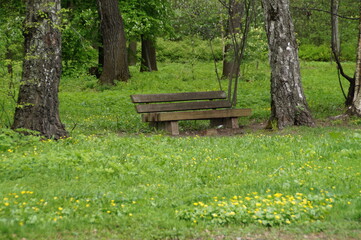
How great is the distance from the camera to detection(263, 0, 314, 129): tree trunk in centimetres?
1242

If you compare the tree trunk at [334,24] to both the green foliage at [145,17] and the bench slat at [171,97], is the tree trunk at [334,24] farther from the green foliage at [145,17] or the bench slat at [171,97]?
the green foliage at [145,17]

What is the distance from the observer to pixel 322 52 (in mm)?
43188

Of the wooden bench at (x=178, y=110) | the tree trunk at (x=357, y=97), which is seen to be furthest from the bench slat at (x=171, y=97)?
the tree trunk at (x=357, y=97)

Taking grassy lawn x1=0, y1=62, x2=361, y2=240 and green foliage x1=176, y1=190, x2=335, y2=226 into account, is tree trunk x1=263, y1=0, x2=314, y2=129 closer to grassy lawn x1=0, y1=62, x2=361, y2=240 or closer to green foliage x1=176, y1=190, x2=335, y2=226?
grassy lawn x1=0, y1=62, x2=361, y2=240

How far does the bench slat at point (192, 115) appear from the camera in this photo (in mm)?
12523

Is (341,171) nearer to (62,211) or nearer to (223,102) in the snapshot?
(62,211)

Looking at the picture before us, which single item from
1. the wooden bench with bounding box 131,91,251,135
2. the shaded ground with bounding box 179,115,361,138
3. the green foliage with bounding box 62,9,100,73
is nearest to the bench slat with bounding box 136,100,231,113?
the wooden bench with bounding box 131,91,251,135

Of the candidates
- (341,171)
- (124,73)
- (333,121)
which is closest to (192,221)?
(341,171)

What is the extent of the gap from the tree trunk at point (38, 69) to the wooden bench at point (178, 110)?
350 centimetres

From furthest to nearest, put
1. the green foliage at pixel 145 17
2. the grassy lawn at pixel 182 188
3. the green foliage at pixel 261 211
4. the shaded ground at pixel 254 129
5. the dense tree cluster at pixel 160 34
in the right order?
the green foliage at pixel 145 17, the shaded ground at pixel 254 129, the dense tree cluster at pixel 160 34, the green foliage at pixel 261 211, the grassy lawn at pixel 182 188

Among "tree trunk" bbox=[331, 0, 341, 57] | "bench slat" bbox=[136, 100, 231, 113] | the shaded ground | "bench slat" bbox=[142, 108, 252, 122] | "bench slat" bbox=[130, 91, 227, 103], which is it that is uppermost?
"tree trunk" bbox=[331, 0, 341, 57]

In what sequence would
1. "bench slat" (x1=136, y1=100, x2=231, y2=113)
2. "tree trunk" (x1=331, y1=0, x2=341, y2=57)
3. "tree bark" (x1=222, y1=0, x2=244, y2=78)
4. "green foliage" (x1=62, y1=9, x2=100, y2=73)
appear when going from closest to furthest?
"bench slat" (x1=136, y1=100, x2=231, y2=113)
"tree trunk" (x1=331, y1=0, x2=341, y2=57)
"tree bark" (x1=222, y1=0, x2=244, y2=78)
"green foliage" (x1=62, y1=9, x2=100, y2=73)

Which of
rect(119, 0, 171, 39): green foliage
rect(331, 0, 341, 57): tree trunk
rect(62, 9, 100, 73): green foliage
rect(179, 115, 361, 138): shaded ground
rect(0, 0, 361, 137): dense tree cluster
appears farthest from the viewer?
rect(119, 0, 171, 39): green foliage

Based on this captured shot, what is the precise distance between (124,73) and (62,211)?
1782 centimetres
